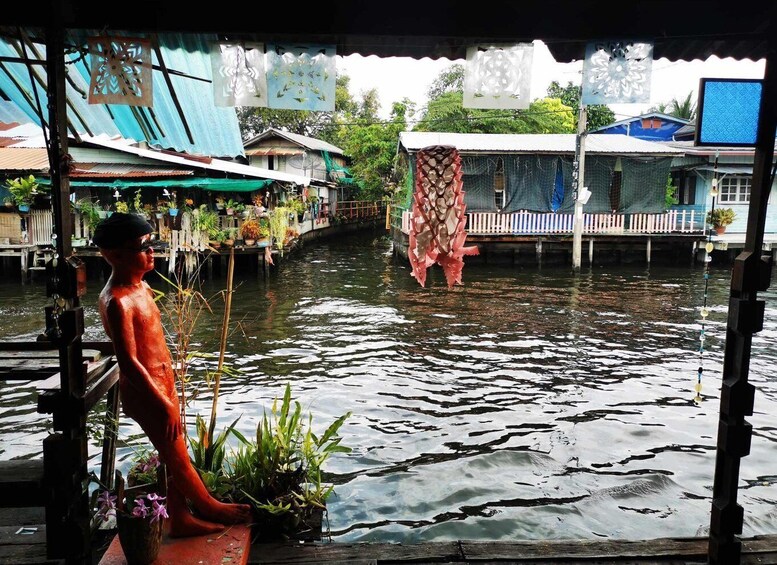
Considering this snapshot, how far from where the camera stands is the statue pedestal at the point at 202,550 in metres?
3.57

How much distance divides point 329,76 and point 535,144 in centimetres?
2242

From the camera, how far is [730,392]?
11.7ft

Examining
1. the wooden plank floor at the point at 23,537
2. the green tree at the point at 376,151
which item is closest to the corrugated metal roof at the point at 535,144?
the green tree at the point at 376,151

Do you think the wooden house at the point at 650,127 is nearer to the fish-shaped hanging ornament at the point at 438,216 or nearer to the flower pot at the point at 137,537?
the fish-shaped hanging ornament at the point at 438,216

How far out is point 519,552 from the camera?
3.93m

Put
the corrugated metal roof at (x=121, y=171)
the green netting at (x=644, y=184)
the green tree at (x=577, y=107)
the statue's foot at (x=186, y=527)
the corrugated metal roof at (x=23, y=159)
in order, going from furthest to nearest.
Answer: the green tree at (x=577, y=107) < the green netting at (x=644, y=184) < the corrugated metal roof at (x=121, y=171) < the corrugated metal roof at (x=23, y=159) < the statue's foot at (x=186, y=527)

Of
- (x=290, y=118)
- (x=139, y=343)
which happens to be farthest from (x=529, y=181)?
(x=290, y=118)

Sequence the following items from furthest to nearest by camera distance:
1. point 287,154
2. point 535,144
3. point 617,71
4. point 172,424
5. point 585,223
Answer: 1. point 287,154
2. point 535,144
3. point 585,223
4. point 617,71
5. point 172,424

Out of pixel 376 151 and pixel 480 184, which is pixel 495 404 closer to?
pixel 480 184

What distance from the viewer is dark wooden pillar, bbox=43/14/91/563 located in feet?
10.7

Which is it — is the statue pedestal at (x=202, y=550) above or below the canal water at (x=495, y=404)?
above

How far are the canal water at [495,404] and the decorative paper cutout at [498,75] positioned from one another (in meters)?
3.73

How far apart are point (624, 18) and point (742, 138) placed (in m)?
1.01

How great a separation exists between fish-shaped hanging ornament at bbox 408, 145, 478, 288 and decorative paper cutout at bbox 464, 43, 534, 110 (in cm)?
159
